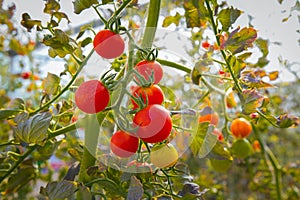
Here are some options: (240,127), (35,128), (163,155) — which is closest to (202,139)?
(163,155)

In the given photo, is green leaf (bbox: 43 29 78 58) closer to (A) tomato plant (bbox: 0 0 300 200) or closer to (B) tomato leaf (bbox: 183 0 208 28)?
(A) tomato plant (bbox: 0 0 300 200)

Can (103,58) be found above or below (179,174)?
above

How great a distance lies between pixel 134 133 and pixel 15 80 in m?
1.48

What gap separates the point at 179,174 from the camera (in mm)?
487

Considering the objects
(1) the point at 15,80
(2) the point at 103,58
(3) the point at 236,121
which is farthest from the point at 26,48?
(2) the point at 103,58

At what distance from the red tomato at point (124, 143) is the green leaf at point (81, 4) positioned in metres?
0.13

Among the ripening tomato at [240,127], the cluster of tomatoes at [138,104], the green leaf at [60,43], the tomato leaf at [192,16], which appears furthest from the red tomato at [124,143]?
the ripening tomato at [240,127]

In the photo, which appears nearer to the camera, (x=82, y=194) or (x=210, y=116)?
(x=82, y=194)

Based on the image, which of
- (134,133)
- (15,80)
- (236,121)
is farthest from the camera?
(15,80)

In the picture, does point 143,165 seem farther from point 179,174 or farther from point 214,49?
point 214,49

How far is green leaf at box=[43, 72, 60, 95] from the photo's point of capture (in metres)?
0.49

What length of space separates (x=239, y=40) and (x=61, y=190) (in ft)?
0.75

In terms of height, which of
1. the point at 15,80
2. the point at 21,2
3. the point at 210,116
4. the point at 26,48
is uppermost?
the point at 21,2

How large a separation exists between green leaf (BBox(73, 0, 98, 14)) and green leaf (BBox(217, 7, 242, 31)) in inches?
5.4
